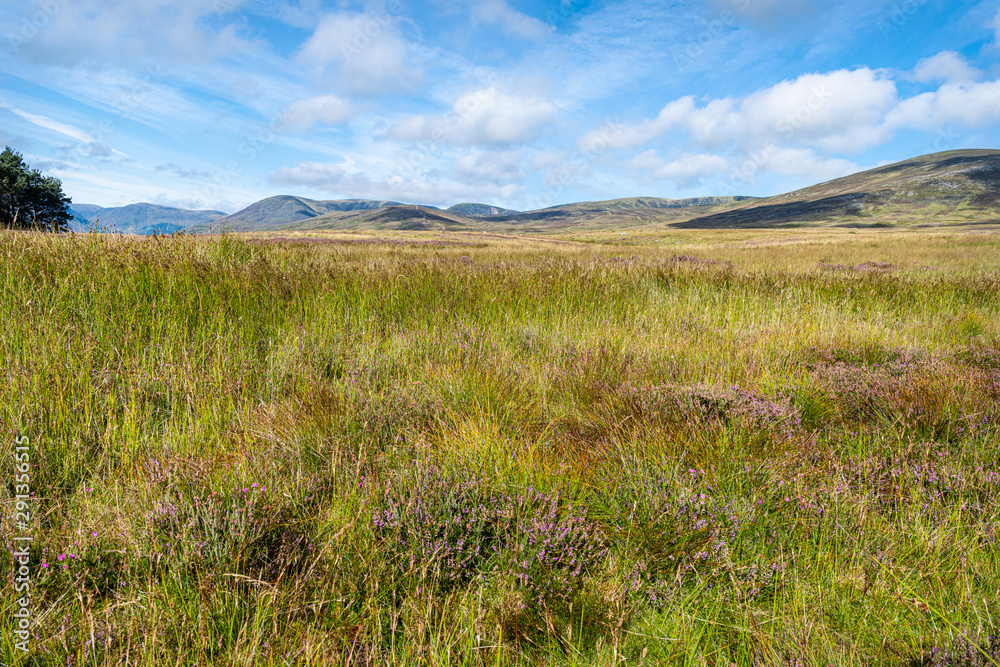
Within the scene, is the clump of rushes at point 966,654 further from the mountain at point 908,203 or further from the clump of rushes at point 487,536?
the mountain at point 908,203

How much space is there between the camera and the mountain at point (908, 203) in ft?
377

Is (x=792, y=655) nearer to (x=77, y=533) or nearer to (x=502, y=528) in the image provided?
(x=502, y=528)

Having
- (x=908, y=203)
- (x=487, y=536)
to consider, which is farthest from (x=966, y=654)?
(x=908, y=203)

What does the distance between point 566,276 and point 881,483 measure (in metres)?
5.34

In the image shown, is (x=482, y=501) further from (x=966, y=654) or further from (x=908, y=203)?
(x=908, y=203)

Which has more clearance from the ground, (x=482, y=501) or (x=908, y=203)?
(x=908, y=203)

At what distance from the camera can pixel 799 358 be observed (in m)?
3.61

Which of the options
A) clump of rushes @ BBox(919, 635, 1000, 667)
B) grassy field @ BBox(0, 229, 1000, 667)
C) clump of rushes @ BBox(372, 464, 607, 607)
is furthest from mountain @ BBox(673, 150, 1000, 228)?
clump of rushes @ BBox(372, 464, 607, 607)

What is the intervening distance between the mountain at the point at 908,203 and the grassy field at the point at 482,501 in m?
136

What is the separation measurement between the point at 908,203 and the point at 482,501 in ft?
630

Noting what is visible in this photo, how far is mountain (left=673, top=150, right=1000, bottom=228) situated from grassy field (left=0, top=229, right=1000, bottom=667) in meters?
136

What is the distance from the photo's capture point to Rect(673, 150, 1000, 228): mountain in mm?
114938

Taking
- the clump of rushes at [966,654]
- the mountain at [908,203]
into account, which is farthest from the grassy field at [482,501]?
the mountain at [908,203]

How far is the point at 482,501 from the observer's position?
1.64m
